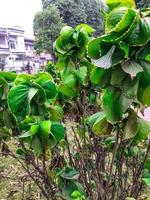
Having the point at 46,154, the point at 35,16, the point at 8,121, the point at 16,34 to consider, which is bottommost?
the point at 16,34

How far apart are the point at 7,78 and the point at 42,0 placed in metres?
34.4

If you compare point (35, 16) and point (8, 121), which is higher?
point (8, 121)

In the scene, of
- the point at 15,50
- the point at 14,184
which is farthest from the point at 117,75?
the point at 15,50

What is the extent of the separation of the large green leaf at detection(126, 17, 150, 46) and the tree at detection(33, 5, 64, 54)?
91.3 feet

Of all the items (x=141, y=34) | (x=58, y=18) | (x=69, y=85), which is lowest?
(x=58, y=18)

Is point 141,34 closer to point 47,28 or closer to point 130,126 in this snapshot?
point 130,126

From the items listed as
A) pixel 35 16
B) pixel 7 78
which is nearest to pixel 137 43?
pixel 7 78

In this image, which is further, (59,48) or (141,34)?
(59,48)

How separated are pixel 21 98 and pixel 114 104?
0.35 m

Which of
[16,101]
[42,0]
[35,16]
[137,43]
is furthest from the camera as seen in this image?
[42,0]

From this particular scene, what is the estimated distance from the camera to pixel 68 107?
5.84ft

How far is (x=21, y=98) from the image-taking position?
1.17 metres

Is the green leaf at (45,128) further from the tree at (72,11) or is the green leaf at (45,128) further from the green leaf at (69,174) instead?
the tree at (72,11)

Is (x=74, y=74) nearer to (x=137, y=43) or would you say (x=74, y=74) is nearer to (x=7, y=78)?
(x=7, y=78)
